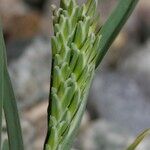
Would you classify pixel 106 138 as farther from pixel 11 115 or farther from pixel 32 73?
pixel 11 115

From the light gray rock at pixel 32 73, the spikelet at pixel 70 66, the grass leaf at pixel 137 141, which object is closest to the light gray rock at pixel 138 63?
the light gray rock at pixel 32 73

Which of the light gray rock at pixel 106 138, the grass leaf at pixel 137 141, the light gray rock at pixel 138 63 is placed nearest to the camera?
the grass leaf at pixel 137 141

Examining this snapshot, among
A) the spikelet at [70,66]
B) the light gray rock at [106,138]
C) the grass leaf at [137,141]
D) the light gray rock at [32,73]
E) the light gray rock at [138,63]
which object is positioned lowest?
the light gray rock at [138,63]

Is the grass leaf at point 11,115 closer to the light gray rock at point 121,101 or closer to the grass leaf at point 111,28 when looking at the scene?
the grass leaf at point 111,28

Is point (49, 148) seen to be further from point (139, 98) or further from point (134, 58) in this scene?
point (134, 58)

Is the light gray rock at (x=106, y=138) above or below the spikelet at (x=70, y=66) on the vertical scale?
below

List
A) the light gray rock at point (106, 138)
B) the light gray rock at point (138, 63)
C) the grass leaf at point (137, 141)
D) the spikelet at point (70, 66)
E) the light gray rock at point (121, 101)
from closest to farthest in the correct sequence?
1. the spikelet at point (70, 66)
2. the grass leaf at point (137, 141)
3. the light gray rock at point (106, 138)
4. the light gray rock at point (121, 101)
5. the light gray rock at point (138, 63)

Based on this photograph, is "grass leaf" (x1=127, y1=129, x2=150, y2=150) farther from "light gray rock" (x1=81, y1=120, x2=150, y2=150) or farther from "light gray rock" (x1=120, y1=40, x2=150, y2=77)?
"light gray rock" (x1=120, y1=40, x2=150, y2=77)
